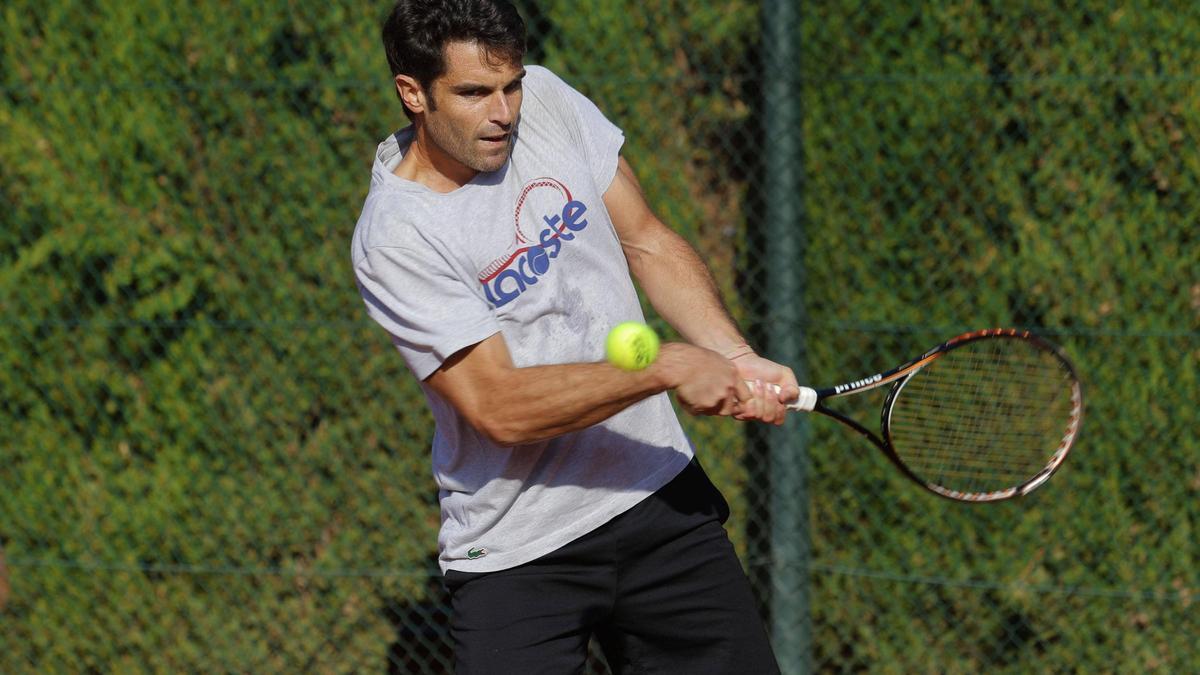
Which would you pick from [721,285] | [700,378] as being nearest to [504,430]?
[700,378]

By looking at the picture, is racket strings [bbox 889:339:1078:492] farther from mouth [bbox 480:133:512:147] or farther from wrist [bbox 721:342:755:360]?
mouth [bbox 480:133:512:147]

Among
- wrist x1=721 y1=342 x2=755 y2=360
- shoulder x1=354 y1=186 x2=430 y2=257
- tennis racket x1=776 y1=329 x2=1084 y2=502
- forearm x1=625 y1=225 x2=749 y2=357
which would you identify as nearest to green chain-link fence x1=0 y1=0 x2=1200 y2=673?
tennis racket x1=776 y1=329 x2=1084 y2=502

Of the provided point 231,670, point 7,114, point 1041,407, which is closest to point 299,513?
point 231,670

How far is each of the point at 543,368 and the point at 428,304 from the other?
0.25 meters

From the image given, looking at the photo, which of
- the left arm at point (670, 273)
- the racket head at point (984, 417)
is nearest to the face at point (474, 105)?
the left arm at point (670, 273)

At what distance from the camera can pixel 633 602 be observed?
2.94 m

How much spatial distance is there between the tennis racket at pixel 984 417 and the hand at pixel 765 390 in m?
0.78

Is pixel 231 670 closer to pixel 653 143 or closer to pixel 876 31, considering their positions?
pixel 653 143

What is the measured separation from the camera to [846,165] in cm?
421

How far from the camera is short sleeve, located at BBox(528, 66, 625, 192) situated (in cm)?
301

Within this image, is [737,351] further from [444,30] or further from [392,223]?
[444,30]

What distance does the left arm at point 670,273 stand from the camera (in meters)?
3.01

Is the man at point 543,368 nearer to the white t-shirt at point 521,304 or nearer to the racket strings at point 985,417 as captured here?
the white t-shirt at point 521,304

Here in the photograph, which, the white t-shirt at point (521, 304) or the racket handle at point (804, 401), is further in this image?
the racket handle at point (804, 401)
